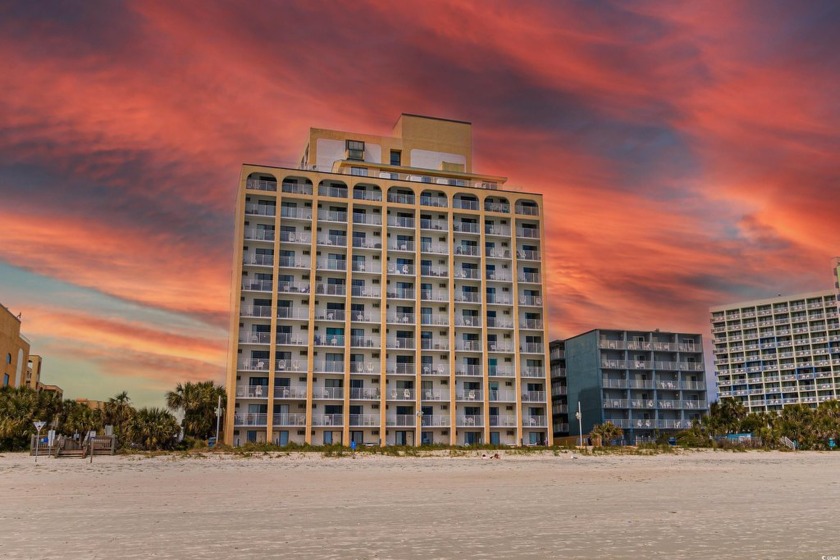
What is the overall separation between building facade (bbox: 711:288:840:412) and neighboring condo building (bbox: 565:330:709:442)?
217 feet

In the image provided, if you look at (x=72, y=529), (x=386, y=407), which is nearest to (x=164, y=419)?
(x=386, y=407)

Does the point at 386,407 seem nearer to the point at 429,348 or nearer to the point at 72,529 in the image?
the point at 429,348

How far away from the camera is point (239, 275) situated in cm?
7525

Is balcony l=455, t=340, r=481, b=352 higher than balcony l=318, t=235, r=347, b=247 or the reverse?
the reverse

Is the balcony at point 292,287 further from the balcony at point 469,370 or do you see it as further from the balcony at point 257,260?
the balcony at point 469,370

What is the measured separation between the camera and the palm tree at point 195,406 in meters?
67.6

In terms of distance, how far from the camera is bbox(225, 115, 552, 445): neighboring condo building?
74500 millimetres

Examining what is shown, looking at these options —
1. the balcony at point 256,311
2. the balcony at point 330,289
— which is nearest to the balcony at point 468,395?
the balcony at point 330,289

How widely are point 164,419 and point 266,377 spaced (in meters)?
20.0

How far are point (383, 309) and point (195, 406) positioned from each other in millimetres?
22475

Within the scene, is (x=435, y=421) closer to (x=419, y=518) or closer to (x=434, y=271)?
(x=434, y=271)

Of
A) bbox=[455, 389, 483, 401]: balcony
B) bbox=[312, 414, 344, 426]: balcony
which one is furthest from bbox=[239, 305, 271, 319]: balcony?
bbox=[455, 389, 483, 401]: balcony

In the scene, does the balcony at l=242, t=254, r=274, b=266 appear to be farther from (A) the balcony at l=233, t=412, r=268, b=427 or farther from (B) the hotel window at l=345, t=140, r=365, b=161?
(B) the hotel window at l=345, t=140, r=365, b=161

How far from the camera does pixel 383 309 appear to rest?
259 ft
